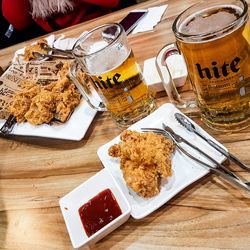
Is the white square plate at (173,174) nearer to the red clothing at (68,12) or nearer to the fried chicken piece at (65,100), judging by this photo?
the fried chicken piece at (65,100)

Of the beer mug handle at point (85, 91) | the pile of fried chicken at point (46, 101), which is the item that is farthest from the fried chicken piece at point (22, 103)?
the beer mug handle at point (85, 91)

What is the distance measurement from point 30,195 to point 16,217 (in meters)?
0.08

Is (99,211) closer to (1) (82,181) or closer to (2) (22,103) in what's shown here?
(1) (82,181)

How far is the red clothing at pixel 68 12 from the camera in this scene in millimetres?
2275

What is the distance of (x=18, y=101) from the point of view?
1.35m

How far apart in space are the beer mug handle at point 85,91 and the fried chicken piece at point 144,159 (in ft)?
0.82

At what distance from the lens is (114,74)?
1.04m

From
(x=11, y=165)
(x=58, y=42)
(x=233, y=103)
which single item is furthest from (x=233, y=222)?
(x=58, y=42)

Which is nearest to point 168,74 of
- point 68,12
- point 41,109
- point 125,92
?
point 125,92

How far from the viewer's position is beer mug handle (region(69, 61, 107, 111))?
115cm

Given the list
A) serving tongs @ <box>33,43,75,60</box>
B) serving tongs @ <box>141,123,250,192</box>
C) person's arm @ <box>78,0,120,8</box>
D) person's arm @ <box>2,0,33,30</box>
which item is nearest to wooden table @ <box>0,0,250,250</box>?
serving tongs @ <box>141,123,250,192</box>

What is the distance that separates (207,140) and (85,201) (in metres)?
0.35

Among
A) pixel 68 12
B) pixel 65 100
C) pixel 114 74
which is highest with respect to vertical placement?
pixel 114 74

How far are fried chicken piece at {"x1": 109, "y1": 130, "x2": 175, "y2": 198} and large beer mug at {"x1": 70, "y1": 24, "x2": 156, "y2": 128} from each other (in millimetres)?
153
